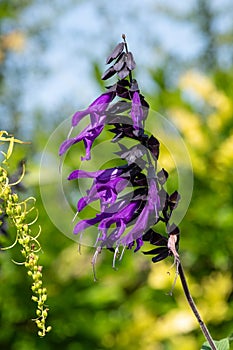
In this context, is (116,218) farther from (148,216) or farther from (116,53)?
(116,53)

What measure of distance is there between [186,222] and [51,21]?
9533mm

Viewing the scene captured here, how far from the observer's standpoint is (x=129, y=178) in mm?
875

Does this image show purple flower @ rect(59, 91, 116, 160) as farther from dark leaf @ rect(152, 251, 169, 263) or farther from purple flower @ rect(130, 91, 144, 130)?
dark leaf @ rect(152, 251, 169, 263)

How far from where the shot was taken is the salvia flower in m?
0.86

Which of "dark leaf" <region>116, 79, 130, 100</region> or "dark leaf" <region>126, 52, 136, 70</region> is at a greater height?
"dark leaf" <region>126, 52, 136, 70</region>

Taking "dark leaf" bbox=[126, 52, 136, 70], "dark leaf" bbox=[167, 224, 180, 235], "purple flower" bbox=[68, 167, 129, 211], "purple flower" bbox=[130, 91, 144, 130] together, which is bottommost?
"dark leaf" bbox=[167, 224, 180, 235]

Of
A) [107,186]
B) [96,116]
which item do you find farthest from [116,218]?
[96,116]

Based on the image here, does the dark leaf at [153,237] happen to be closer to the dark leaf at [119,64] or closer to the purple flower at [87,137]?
the purple flower at [87,137]

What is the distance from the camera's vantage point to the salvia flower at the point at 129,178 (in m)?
0.86

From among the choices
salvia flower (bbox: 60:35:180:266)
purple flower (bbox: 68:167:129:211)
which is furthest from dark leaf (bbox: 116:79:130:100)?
purple flower (bbox: 68:167:129:211)

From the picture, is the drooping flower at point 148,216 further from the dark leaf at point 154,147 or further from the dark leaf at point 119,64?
the dark leaf at point 119,64

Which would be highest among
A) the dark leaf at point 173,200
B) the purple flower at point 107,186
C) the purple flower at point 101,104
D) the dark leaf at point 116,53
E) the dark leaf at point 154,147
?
the dark leaf at point 116,53

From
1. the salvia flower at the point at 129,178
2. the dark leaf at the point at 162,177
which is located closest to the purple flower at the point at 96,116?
the salvia flower at the point at 129,178

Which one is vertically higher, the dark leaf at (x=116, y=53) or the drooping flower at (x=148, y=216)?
the dark leaf at (x=116, y=53)
